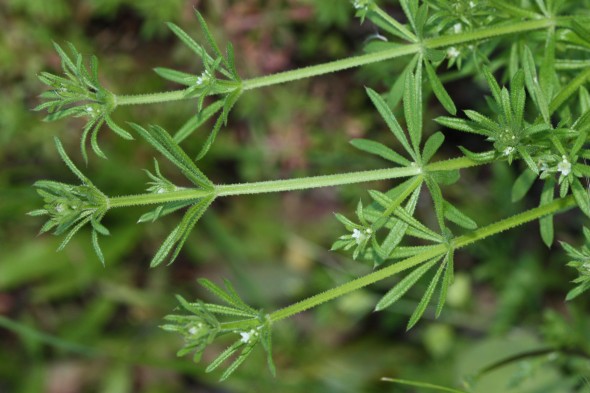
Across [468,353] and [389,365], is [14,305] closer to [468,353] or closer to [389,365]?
[389,365]

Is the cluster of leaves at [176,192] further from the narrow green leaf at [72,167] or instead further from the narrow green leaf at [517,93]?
the narrow green leaf at [517,93]

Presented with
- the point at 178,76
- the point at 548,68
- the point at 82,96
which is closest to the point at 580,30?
the point at 548,68

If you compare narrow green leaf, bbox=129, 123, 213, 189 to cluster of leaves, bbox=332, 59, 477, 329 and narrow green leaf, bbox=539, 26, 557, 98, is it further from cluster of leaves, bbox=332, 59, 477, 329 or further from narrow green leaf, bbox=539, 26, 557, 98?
narrow green leaf, bbox=539, 26, 557, 98

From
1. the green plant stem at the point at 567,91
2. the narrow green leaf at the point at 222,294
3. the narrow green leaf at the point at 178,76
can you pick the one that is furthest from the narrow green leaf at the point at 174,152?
the green plant stem at the point at 567,91

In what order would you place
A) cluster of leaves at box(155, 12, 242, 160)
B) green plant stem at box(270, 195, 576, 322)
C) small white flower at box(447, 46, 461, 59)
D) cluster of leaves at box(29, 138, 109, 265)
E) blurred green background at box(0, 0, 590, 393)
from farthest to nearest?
1. blurred green background at box(0, 0, 590, 393)
2. small white flower at box(447, 46, 461, 59)
3. cluster of leaves at box(155, 12, 242, 160)
4. cluster of leaves at box(29, 138, 109, 265)
5. green plant stem at box(270, 195, 576, 322)

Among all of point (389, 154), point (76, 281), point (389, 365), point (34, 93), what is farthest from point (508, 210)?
point (34, 93)

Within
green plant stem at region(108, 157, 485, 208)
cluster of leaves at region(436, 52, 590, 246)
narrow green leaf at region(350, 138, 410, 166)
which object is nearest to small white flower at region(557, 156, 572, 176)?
cluster of leaves at region(436, 52, 590, 246)
